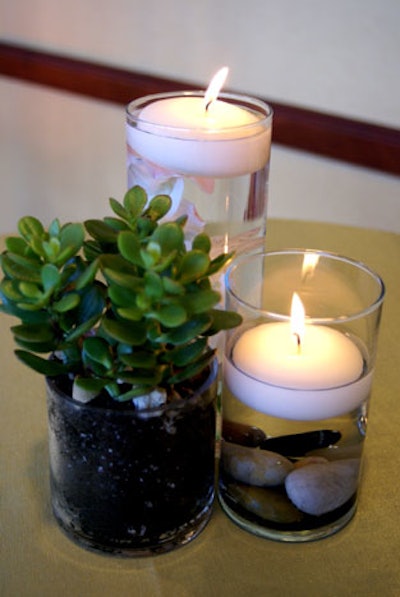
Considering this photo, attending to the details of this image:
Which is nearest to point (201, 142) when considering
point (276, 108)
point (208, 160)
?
point (208, 160)

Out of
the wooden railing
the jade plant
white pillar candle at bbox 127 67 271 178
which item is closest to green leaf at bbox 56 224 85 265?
the jade plant

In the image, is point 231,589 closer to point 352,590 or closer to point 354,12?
point 352,590

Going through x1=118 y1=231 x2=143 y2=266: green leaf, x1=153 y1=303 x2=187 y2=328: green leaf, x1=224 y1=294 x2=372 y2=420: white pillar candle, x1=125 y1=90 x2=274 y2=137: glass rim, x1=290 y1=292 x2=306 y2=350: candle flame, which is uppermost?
x1=125 y1=90 x2=274 y2=137: glass rim

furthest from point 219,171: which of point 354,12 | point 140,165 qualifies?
point 354,12

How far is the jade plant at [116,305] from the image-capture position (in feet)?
1.37

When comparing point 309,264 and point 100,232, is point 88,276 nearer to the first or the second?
point 100,232

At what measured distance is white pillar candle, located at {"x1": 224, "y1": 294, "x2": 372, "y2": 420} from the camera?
1.55 feet

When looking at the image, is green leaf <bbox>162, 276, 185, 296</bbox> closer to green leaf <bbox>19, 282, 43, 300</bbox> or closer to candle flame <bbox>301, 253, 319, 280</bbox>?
green leaf <bbox>19, 282, 43, 300</bbox>

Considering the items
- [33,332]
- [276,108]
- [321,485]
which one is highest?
[33,332]

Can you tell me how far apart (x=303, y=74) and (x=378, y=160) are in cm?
20

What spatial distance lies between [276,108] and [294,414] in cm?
114

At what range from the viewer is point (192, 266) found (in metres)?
0.43

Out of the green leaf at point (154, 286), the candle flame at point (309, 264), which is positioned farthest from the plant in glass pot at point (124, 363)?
Answer: the candle flame at point (309, 264)

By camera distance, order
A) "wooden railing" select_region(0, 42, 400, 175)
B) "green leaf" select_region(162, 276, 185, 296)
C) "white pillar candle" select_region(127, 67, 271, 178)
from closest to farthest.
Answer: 1. "green leaf" select_region(162, 276, 185, 296)
2. "white pillar candle" select_region(127, 67, 271, 178)
3. "wooden railing" select_region(0, 42, 400, 175)
